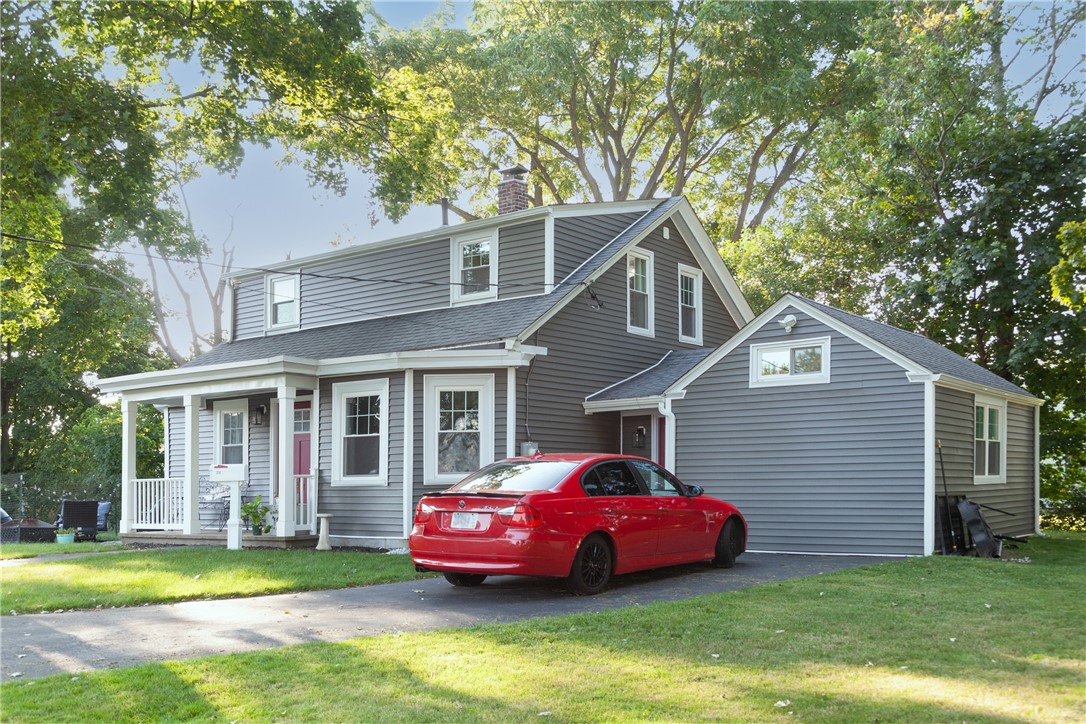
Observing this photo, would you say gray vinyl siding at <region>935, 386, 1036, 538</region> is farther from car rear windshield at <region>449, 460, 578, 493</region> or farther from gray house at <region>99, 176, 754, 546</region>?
car rear windshield at <region>449, 460, 578, 493</region>

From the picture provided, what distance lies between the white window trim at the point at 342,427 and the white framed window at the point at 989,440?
9.63m

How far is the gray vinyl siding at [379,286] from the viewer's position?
1872cm

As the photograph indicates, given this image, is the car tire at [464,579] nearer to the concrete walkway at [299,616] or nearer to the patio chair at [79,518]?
the concrete walkway at [299,616]

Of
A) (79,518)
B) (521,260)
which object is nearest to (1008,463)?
(521,260)

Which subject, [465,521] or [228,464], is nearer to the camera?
[465,521]

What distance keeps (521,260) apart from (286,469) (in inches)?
222

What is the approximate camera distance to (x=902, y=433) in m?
13.5

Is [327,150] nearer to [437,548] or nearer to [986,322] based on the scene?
[437,548]

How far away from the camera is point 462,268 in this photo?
60.4 feet

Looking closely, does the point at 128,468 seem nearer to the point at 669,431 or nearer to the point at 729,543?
the point at 669,431

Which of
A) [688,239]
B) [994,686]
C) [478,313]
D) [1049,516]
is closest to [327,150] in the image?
[478,313]

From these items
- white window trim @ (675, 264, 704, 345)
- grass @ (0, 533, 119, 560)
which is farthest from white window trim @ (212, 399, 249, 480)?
white window trim @ (675, 264, 704, 345)

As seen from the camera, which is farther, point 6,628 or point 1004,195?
point 1004,195

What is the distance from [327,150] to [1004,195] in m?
15.4
